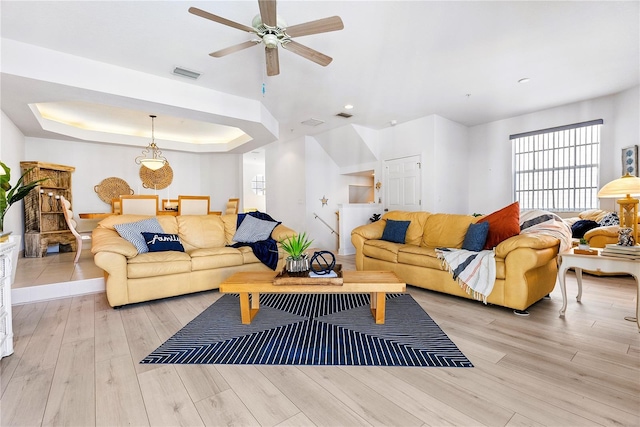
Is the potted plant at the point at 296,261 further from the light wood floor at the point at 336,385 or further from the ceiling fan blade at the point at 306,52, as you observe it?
the ceiling fan blade at the point at 306,52

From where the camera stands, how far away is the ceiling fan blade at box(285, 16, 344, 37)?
2.19m

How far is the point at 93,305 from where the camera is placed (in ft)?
9.53

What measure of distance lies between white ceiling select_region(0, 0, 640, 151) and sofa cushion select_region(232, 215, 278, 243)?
1.80 m

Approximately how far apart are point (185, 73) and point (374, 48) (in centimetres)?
240

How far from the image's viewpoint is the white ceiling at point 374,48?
8.21 feet

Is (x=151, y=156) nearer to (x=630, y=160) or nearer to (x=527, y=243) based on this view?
(x=527, y=243)

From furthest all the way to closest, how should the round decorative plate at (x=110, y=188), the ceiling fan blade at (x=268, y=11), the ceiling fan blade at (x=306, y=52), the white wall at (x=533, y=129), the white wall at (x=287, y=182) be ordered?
the white wall at (x=287, y=182)
the round decorative plate at (x=110, y=188)
the white wall at (x=533, y=129)
the ceiling fan blade at (x=306, y=52)
the ceiling fan blade at (x=268, y=11)

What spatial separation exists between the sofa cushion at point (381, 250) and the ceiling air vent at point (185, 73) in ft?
10.7

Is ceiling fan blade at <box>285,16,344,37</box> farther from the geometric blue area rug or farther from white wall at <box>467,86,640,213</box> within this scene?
white wall at <box>467,86,640,213</box>

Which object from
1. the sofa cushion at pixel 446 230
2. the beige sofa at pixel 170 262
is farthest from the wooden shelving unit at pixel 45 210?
the sofa cushion at pixel 446 230


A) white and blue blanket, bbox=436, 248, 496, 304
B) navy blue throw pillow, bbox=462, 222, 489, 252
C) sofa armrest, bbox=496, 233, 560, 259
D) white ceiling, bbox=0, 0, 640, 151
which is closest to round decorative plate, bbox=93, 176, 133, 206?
white ceiling, bbox=0, 0, 640, 151

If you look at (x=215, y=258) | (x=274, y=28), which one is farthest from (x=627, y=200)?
(x=215, y=258)

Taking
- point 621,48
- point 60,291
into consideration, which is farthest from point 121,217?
point 621,48

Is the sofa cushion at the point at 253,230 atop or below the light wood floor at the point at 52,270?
atop
